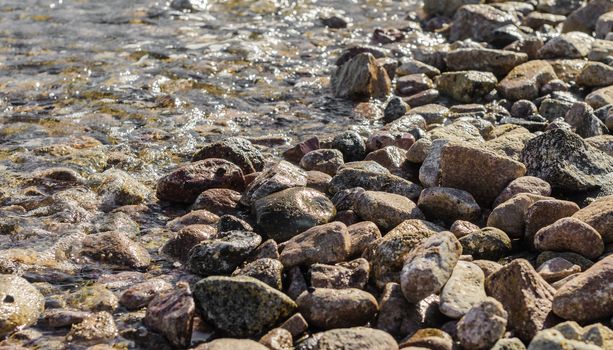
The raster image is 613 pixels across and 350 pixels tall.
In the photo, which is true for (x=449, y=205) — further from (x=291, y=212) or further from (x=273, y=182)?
(x=273, y=182)

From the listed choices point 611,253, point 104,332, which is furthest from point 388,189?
point 104,332

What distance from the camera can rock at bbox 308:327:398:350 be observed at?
402 centimetres

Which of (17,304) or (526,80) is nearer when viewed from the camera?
A: (17,304)

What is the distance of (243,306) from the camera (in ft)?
14.5

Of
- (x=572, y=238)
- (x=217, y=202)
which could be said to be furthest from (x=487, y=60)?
(x=572, y=238)

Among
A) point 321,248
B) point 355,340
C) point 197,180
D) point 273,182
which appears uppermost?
point 355,340

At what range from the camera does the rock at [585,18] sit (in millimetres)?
11125

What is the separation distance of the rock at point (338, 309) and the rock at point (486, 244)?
900 mm

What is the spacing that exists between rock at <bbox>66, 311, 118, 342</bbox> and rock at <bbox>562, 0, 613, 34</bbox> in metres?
8.66

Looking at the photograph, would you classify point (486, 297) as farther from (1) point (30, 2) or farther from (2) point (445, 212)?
(1) point (30, 2)

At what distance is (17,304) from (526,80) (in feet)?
20.1

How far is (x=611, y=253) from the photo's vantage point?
475 centimetres

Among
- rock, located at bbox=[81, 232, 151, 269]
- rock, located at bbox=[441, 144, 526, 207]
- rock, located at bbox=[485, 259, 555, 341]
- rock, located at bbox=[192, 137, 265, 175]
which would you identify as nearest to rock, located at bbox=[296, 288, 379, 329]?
rock, located at bbox=[485, 259, 555, 341]

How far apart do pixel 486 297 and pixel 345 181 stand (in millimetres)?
2246
